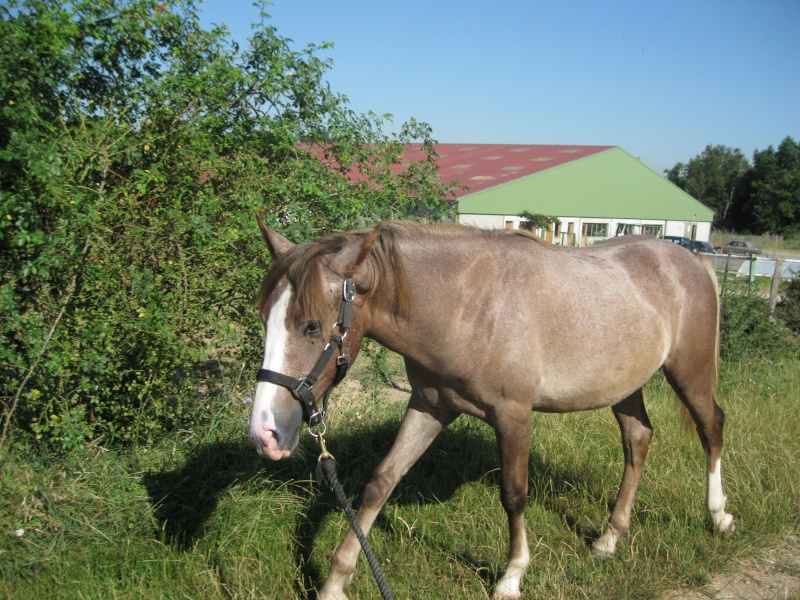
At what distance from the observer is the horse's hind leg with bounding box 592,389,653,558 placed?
386 cm

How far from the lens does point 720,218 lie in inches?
2606

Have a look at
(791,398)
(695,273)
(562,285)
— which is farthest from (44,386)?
(791,398)

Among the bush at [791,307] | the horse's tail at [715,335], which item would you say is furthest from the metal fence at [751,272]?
the horse's tail at [715,335]

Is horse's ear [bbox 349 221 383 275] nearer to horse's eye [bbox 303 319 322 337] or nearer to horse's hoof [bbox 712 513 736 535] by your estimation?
horse's eye [bbox 303 319 322 337]

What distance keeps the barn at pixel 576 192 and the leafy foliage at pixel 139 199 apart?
28665mm

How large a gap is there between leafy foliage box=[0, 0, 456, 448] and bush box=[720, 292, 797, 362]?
4998mm

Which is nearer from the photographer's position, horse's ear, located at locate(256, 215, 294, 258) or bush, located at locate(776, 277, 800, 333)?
horse's ear, located at locate(256, 215, 294, 258)

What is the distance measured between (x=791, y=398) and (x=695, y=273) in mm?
2922

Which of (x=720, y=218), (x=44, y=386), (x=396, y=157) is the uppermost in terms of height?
(x=396, y=157)

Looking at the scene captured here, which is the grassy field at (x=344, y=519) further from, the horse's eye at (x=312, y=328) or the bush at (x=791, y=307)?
the bush at (x=791, y=307)

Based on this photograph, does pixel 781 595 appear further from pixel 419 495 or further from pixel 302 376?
pixel 302 376

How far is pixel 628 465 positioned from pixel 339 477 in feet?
6.56

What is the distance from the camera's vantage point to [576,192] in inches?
1500

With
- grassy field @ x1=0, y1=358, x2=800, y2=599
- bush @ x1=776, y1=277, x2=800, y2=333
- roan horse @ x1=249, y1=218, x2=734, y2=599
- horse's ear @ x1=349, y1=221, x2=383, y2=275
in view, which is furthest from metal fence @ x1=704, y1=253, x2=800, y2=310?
horse's ear @ x1=349, y1=221, x2=383, y2=275
